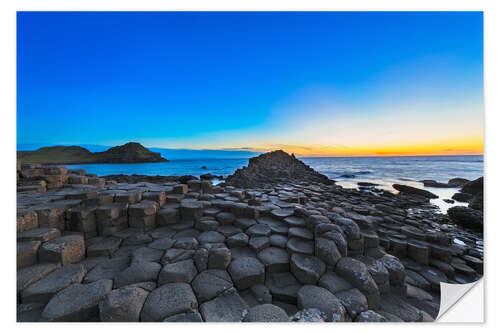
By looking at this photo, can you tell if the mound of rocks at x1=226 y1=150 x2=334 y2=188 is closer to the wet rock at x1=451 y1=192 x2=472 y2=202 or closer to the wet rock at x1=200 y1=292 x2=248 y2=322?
the wet rock at x1=451 y1=192 x2=472 y2=202

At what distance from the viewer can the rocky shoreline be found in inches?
59.9

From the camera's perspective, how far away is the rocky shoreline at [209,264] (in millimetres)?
1522

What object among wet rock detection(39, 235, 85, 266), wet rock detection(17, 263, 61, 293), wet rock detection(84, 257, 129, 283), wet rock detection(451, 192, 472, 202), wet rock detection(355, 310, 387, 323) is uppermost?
wet rock detection(39, 235, 85, 266)

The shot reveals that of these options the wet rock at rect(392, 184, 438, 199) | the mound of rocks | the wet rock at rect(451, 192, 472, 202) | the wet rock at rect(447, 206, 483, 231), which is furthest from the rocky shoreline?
the mound of rocks

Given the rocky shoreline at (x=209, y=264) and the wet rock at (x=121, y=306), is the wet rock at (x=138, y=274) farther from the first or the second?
the wet rock at (x=121, y=306)

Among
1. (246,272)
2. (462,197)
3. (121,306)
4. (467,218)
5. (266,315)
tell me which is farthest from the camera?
(462,197)

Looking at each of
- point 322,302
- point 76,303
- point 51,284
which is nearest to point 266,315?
point 322,302

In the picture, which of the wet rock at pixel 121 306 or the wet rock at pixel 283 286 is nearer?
the wet rock at pixel 121 306

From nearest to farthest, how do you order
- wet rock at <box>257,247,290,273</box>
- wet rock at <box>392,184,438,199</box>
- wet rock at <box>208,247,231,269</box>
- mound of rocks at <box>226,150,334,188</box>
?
1. wet rock at <box>208,247,231,269</box>
2. wet rock at <box>257,247,290,273</box>
3. wet rock at <box>392,184,438,199</box>
4. mound of rocks at <box>226,150,334,188</box>

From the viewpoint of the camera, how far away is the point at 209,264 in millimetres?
1959

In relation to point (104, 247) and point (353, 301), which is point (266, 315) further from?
point (104, 247)

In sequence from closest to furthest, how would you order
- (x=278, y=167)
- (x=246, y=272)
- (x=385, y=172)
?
1. (x=246, y=272)
2. (x=278, y=167)
3. (x=385, y=172)

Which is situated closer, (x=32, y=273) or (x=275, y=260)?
(x=32, y=273)

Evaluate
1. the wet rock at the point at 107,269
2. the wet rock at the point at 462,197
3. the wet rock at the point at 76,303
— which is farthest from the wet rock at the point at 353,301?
the wet rock at the point at 462,197
